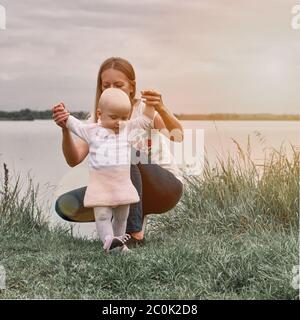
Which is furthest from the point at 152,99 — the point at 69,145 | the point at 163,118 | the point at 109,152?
the point at 69,145

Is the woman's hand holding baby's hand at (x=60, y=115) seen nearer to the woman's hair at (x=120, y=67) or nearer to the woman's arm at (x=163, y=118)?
the woman's hair at (x=120, y=67)

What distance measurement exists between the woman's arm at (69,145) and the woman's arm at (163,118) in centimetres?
27

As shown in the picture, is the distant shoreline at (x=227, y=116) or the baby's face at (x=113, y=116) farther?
the distant shoreline at (x=227, y=116)

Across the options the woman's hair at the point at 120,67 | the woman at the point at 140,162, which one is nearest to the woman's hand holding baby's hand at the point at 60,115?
the woman at the point at 140,162

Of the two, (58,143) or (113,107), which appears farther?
(58,143)

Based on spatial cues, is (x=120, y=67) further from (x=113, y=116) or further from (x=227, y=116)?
(x=227, y=116)

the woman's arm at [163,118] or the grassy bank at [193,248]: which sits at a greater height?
the woman's arm at [163,118]

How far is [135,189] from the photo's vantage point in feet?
8.94

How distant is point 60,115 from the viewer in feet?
8.74

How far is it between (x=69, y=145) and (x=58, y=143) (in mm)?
52

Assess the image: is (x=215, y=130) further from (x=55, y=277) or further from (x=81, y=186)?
(x=55, y=277)

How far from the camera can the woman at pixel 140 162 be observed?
2678mm

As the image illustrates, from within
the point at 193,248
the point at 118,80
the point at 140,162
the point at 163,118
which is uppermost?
the point at 118,80
